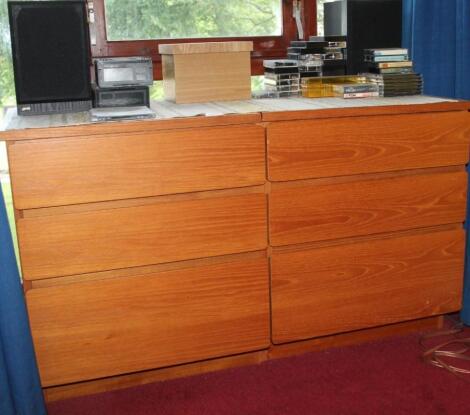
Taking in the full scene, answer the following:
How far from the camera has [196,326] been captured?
1.65m

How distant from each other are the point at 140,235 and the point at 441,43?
3.73ft

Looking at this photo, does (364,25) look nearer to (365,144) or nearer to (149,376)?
(365,144)

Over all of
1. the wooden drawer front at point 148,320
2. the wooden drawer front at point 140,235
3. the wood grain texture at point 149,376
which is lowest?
the wood grain texture at point 149,376

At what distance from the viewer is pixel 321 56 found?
1946mm

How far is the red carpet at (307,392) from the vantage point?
1.58 m

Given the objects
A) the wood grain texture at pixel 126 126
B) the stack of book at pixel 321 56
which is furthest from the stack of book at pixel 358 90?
the wood grain texture at pixel 126 126

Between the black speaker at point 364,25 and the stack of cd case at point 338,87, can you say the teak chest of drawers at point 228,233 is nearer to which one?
the stack of cd case at point 338,87

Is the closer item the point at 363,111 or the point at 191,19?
the point at 363,111

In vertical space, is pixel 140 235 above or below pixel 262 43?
below

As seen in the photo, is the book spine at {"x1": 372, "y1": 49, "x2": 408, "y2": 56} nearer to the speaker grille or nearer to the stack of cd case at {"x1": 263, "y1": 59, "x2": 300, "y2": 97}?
the stack of cd case at {"x1": 263, "y1": 59, "x2": 300, "y2": 97}

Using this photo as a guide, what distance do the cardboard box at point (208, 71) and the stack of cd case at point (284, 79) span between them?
0.33 feet

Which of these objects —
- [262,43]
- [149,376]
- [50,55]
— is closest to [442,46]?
[262,43]

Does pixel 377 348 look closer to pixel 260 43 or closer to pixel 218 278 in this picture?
pixel 218 278

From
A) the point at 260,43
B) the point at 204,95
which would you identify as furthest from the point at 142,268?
the point at 260,43
